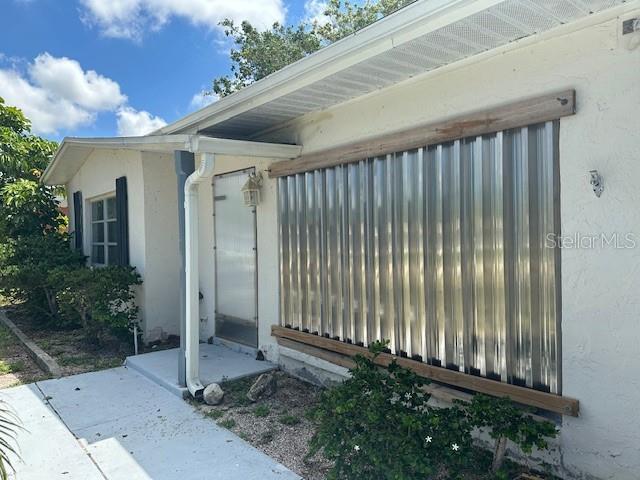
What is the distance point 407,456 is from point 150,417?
8.92 feet

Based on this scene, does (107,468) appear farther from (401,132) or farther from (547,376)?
(401,132)

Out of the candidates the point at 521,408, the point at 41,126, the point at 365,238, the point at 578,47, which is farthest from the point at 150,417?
the point at 41,126

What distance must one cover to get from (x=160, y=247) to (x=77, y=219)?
13.4ft

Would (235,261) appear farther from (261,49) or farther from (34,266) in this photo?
(261,49)

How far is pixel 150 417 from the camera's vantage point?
167 inches

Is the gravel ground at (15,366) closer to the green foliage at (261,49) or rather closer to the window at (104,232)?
the window at (104,232)

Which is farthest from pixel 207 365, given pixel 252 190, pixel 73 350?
pixel 73 350

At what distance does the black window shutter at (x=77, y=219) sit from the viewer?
9758mm

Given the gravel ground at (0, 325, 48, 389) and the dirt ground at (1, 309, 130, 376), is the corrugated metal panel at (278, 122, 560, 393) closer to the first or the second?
the dirt ground at (1, 309, 130, 376)

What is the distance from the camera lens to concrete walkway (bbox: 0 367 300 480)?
327cm

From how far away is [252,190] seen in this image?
219 inches

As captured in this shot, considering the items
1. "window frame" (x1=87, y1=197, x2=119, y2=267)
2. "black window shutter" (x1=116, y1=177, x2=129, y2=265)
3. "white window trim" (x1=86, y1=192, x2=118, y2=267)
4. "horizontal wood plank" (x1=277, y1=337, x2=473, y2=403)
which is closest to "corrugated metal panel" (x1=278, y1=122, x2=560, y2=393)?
"horizontal wood plank" (x1=277, y1=337, x2=473, y2=403)

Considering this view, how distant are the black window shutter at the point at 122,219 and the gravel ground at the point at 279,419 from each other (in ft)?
12.0

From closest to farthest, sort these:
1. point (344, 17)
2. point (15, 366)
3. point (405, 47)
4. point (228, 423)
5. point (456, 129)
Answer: point (405, 47) → point (456, 129) → point (228, 423) → point (15, 366) → point (344, 17)
